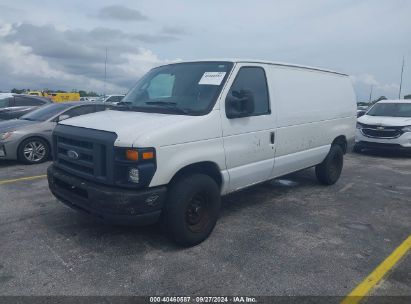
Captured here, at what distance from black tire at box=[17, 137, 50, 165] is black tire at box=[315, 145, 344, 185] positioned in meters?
6.27

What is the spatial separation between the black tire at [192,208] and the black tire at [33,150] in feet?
19.0

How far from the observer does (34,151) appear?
8.27 metres

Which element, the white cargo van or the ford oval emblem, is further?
the ford oval emblem

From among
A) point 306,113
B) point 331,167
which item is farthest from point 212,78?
point 331,167

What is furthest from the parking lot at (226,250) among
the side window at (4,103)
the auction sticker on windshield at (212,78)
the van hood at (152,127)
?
the side window at (4,103)

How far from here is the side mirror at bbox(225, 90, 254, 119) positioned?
4.25 m

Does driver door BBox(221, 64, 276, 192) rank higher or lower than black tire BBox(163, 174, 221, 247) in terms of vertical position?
higher

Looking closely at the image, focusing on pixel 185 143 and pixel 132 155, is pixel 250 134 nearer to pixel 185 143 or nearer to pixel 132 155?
pixel 185 143

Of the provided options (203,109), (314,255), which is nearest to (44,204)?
(203,109)

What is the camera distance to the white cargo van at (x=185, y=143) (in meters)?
3.54

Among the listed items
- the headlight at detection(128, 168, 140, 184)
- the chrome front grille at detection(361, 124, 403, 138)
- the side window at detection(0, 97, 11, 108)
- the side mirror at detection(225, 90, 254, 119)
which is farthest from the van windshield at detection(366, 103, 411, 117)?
the side window at detection(0, 97, 11, 108)

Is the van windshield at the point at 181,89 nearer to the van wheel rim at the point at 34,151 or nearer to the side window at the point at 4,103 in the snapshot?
the van wheel rim at the point at 34,151

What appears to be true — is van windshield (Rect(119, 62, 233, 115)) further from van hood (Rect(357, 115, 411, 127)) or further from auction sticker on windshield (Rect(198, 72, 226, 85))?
van hood (Rect(357, 115, 411, 127))

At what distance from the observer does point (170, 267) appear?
3594 mm
